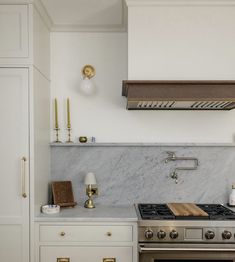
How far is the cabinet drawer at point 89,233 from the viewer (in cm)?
258

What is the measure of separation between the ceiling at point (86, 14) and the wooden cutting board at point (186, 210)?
172cm

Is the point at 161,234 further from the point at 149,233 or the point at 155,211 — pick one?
the point at 155,211

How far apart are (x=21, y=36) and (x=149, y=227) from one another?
176cm

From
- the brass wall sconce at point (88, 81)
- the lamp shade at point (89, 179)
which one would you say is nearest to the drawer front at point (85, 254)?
the lamp shade at point (89, 179)

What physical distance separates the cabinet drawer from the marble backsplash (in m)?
0.54

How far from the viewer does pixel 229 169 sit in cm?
309

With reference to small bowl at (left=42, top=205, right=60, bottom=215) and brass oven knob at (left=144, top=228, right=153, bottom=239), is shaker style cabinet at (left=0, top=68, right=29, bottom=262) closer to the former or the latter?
small bowl at (left=42, top=205, right=60, bottom=215)

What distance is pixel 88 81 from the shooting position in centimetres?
302

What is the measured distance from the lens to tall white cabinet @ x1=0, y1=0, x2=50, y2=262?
2.51 metres

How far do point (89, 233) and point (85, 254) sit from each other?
168 millimetres

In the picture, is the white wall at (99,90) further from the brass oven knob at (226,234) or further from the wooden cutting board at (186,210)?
the brass oven knob at (226,234)

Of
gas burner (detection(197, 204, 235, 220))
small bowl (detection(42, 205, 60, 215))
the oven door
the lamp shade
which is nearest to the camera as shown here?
the oven door

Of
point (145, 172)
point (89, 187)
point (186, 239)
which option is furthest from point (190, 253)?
point (89, 187)

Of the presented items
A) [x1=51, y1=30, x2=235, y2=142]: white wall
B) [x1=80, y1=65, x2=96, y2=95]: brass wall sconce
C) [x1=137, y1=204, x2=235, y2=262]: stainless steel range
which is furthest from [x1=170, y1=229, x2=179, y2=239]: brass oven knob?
[x1=80, y1=65, x2=96, y2=95]: brass wall sconce
